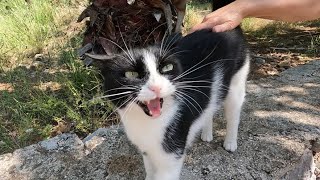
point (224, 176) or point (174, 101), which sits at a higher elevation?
point (174, 101)

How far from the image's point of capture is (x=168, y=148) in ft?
5.65

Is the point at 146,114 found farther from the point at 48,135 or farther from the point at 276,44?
the point at 276,44

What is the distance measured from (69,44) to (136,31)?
1436mm

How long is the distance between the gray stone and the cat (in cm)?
22

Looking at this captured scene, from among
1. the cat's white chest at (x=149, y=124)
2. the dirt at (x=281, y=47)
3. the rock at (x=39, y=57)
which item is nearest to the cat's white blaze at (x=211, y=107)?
the cat's white chest at (x=149, y=124)

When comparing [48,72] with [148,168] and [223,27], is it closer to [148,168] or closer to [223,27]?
[148,168]

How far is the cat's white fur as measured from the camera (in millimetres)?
1499

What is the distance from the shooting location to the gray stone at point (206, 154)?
84.5 inches

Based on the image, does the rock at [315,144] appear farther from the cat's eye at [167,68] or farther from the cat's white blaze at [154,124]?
the cat's eye at [167,68]

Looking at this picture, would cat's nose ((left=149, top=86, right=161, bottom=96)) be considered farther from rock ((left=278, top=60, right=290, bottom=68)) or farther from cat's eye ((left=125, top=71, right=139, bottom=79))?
rock ((left=278, top=60, right=290, bottom=68))

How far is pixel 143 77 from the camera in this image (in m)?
1.50

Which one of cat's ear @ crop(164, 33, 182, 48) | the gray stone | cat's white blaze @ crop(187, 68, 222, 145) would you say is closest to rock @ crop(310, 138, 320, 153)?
the gray stone

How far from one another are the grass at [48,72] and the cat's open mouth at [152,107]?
1.14m

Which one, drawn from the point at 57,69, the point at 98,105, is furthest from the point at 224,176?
the point at 57,69
